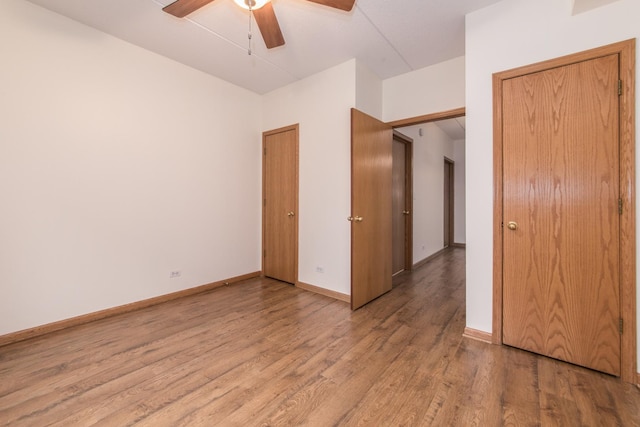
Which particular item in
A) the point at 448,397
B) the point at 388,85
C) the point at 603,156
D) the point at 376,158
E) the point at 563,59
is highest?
the point at 388,85

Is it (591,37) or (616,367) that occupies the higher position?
(591,37)

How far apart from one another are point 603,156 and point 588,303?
1.01 meters

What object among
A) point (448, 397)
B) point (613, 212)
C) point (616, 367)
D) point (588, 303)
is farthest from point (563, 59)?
point (448, 397)

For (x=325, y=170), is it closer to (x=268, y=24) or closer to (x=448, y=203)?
(x=268, y=24)

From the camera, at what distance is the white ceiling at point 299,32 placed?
2326 millimetres

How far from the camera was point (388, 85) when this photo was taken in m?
3.60

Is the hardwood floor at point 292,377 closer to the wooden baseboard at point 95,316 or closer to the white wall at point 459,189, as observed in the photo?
the wooden baseboard at point 95,316

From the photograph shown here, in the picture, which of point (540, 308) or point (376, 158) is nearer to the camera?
point (540, 308)

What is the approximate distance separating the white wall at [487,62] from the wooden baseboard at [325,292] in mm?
1326

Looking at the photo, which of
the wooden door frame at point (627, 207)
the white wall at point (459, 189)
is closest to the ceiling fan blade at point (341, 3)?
the wooden door frame at point (627, 207)

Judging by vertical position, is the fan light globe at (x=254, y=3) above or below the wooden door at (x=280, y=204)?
above

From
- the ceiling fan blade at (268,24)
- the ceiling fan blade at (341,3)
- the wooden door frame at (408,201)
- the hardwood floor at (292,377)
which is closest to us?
the hardwood floor at (292,377)

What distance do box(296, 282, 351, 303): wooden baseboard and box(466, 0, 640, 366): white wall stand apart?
Result: 1.33 meters

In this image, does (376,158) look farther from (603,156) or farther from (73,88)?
(73,88)
